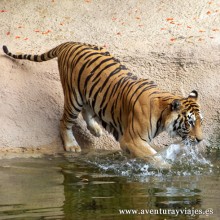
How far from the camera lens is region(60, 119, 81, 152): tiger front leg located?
809cm

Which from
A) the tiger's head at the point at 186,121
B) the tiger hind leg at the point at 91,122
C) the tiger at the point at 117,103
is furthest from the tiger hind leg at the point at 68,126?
the tiger's head at the point at 186,121

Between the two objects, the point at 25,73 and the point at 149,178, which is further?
the point at 25,73

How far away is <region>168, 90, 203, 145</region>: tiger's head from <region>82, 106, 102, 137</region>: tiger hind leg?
148 centimetres

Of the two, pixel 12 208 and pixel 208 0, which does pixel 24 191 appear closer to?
pixel 12 208

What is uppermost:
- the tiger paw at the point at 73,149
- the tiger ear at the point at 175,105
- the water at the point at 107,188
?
the tiger ear at the point at 175,105

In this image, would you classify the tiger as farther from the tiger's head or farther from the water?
the water

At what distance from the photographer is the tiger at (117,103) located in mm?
6809

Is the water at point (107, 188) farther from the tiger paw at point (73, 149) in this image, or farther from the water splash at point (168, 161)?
the tiger paw at point (73, 149)

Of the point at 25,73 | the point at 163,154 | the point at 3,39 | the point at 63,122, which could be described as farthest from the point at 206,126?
the point at 3,39

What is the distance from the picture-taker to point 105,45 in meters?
9.01

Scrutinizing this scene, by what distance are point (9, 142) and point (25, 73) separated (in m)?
0.99

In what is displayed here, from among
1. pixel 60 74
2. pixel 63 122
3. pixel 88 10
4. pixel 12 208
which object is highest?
pixel 88 10

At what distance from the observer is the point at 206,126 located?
8.12m

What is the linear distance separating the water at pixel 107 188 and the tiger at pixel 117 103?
0.32 metres
